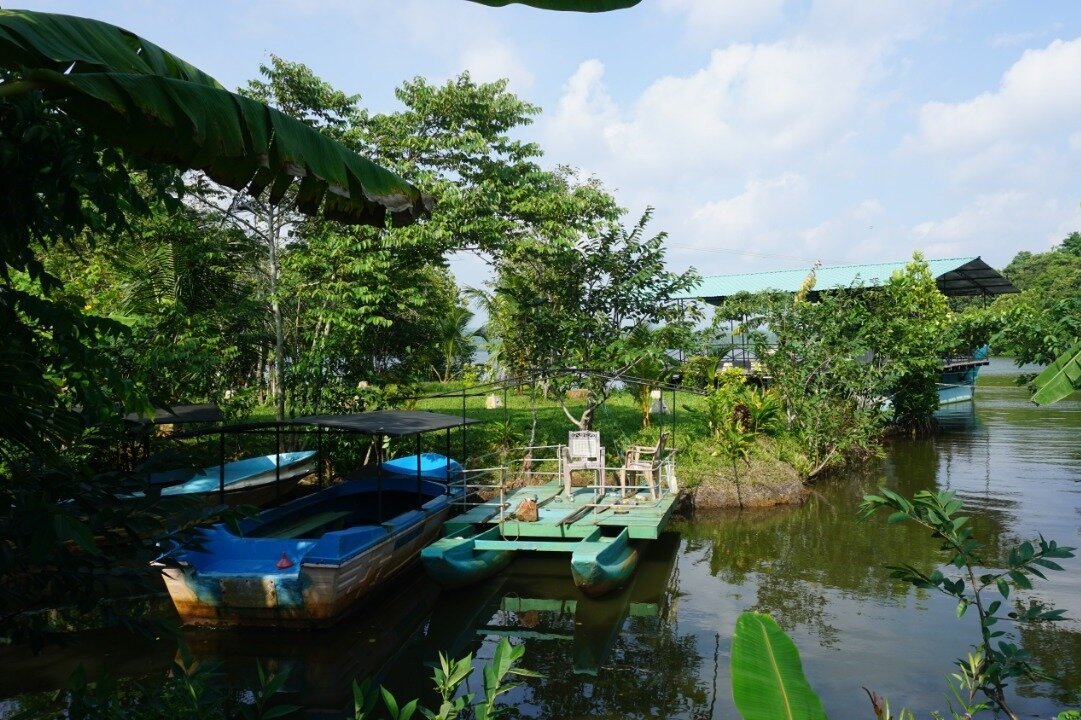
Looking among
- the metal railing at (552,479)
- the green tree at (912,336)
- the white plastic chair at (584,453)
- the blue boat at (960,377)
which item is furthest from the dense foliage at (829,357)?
the blue boat at (960,377)

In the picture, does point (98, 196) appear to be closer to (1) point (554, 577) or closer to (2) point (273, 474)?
(1) point (554, 577)

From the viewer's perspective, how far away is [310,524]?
11.2m

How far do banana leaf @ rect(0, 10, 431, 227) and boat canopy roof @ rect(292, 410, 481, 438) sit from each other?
257 inches

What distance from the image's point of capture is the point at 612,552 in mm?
9992

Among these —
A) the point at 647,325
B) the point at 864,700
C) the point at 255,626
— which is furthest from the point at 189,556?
the point at 647,325

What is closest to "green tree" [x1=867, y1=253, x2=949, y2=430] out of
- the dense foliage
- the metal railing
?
the dense foliage

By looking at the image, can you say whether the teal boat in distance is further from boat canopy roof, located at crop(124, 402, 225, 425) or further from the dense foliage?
the dense foliage

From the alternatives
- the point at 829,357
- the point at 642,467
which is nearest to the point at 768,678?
the point at 642,467

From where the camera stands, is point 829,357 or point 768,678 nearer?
point 768,678

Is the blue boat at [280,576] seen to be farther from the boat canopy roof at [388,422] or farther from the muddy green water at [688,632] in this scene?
the boat canopy roof at [388,422]

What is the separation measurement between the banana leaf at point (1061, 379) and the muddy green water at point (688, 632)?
10.9ft

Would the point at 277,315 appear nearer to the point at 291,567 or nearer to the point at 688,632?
the point at 291,567

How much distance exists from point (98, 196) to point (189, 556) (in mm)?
6484

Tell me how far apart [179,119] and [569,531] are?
8.49m
